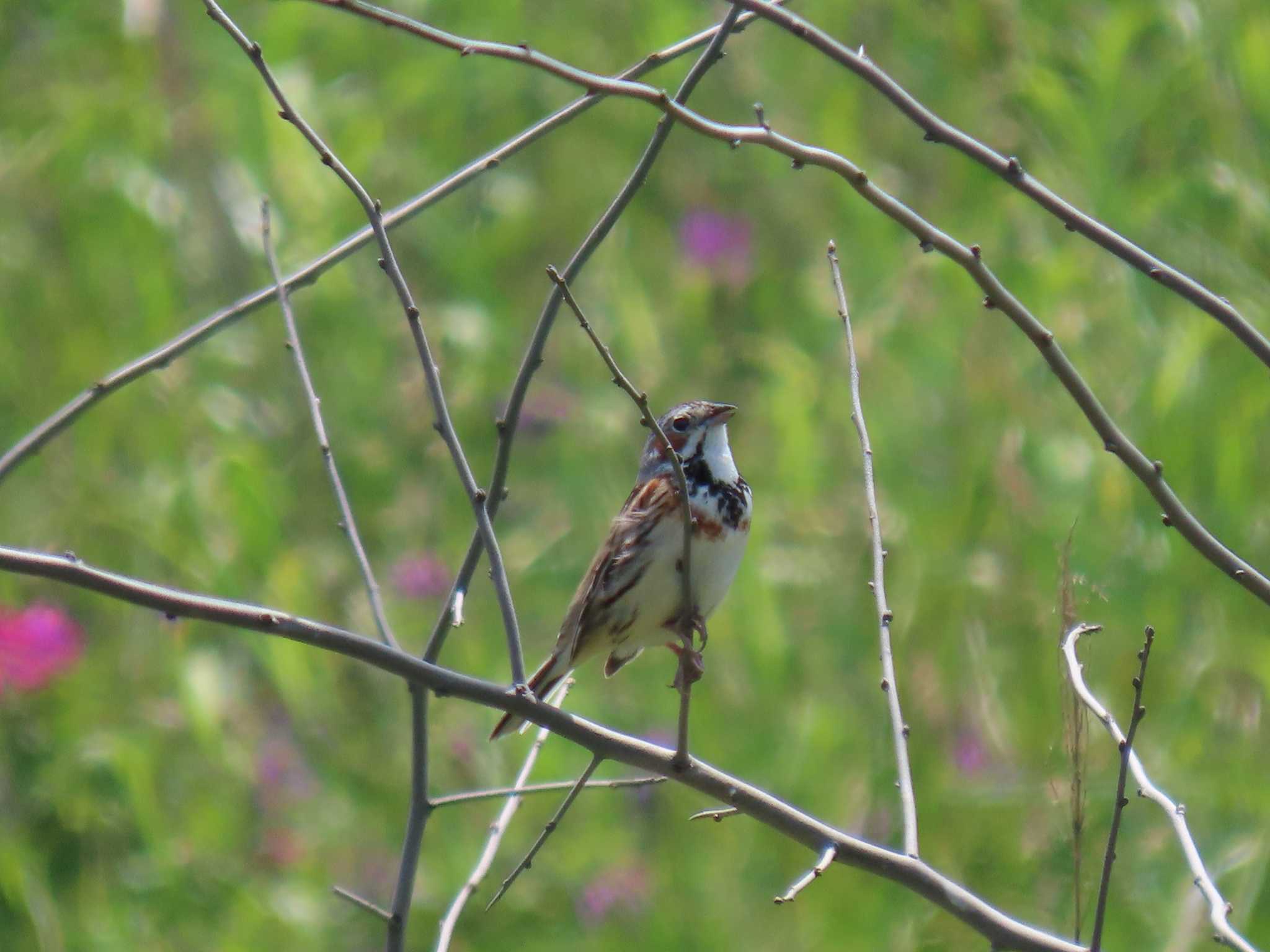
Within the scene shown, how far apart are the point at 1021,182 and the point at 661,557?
1.60 meters

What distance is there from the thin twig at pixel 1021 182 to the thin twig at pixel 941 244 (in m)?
0.10

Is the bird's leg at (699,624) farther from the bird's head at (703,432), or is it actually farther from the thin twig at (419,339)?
the bird's head at (703,432)

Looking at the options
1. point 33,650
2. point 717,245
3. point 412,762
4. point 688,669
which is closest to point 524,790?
point 412,762

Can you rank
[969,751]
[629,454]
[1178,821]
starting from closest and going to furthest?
[1178,821] → [969,751] → [629,454]

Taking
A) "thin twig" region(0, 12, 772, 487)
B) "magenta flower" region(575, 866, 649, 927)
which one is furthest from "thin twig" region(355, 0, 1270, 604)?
"magenta flower" region(575, 866, 649, 927)

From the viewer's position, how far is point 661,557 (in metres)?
3.54

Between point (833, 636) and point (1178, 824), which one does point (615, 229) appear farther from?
point (1178, 824)

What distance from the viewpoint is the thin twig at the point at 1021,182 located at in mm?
2045

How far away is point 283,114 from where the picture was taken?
2408 mm

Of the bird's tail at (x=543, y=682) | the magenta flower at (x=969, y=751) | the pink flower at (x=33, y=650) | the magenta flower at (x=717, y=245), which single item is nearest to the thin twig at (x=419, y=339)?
the bird's tail at (x=543, y=682)

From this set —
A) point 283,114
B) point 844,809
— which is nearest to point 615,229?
point 844,809

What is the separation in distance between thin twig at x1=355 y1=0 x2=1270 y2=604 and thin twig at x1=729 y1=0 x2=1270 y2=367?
103 millimetres

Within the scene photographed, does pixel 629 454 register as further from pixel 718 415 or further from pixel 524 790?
pixel 524 790

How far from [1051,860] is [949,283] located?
6.30ft
